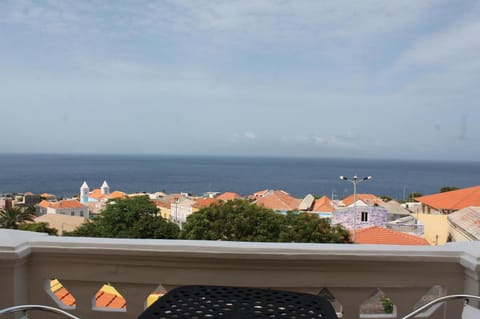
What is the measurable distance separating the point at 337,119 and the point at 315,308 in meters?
110

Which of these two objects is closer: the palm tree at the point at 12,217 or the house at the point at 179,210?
Answer: the palm tree at the point at 12,217

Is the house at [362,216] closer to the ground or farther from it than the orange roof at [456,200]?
closer to the ground

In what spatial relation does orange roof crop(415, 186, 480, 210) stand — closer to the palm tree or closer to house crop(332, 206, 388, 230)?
house crop(332, 206, 388, 230)

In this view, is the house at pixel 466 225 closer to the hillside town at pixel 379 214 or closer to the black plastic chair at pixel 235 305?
the hillside town at pixel 379 214

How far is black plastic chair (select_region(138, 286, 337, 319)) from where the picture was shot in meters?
1.15

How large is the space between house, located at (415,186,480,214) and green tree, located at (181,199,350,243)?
12639 mm

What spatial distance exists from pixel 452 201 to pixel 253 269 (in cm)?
2723

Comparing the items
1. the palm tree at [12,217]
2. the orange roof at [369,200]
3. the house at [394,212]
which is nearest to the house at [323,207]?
the orange roof at [369,200]

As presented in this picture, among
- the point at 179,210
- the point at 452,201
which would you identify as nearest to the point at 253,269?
the point at 452,201

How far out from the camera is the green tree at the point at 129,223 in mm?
15469

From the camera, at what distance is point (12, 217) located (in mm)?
19672

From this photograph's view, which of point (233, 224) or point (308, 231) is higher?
point (233, 224)

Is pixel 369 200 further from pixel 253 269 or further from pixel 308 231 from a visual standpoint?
pixel 253 269

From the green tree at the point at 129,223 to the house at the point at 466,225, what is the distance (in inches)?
480
